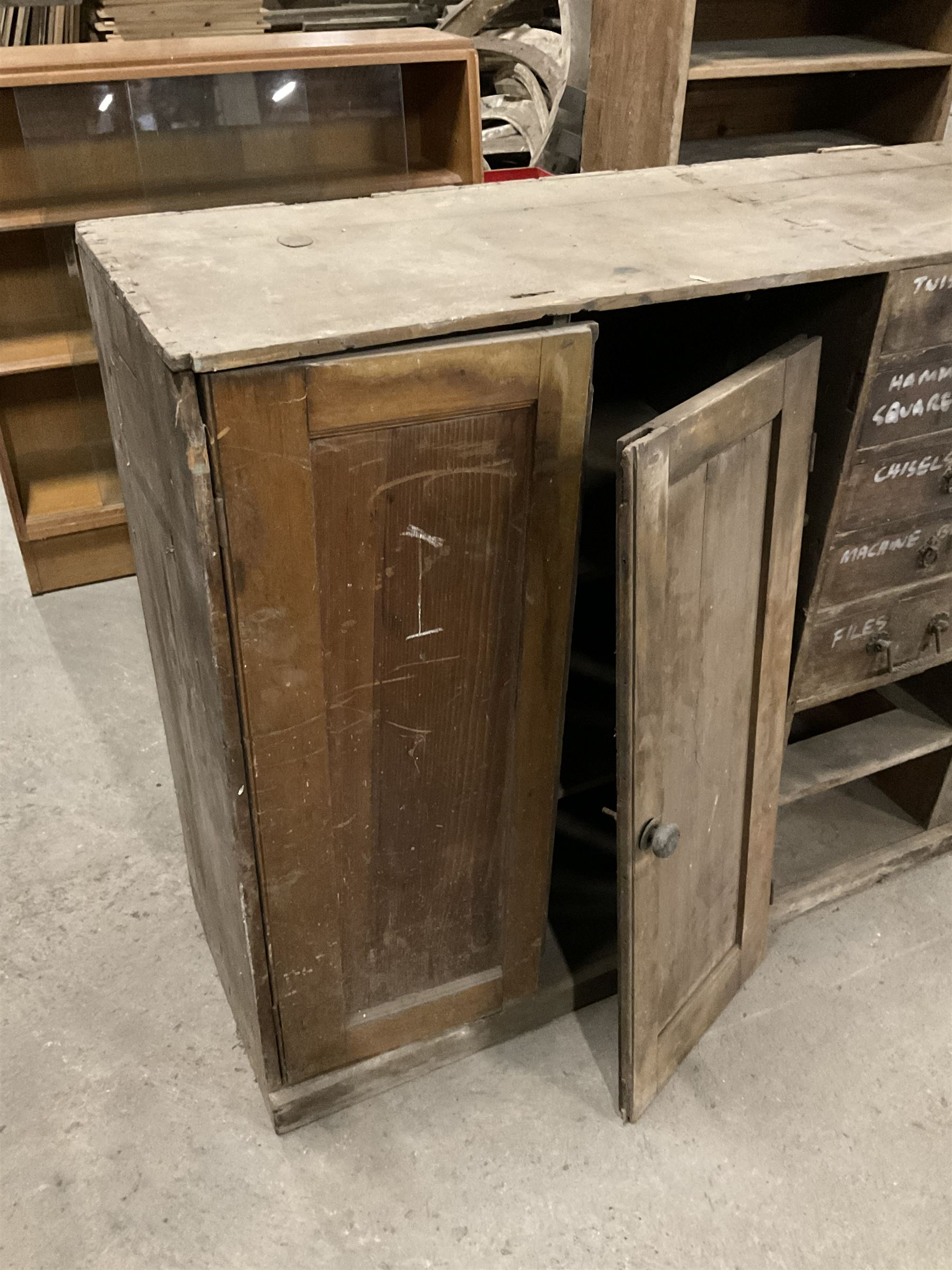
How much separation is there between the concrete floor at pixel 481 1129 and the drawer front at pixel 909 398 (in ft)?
3.26

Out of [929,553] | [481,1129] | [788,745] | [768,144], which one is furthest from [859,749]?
[768,144]

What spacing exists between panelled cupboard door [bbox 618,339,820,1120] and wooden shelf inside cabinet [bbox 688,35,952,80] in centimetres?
135

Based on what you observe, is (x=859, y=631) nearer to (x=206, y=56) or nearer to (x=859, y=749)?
(x=859, y=749)

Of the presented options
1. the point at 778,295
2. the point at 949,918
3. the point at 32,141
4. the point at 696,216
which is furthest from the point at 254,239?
the point at 949,918

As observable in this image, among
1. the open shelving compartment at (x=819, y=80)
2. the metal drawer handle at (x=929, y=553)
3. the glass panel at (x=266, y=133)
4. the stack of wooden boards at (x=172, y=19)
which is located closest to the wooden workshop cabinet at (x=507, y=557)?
the metal drawer handle at (x=929, y=553)

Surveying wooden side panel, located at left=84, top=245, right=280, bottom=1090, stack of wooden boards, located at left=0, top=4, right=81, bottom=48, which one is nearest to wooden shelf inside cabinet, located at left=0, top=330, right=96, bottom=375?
stack of wooden boards, located at left=0, top=4, right=81, bottom=48

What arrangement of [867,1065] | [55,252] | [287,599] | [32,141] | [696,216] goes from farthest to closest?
[55,252], [32,141], [867,1065], [696,216], [287,599]

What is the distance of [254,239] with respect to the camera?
1440 millimetres

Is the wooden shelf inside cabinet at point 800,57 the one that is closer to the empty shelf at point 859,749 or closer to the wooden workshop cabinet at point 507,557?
the wooden workshop cabinet at point 507,557

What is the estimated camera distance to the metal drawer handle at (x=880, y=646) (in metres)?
1.75

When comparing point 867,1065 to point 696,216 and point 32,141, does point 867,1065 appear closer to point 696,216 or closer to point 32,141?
point 696,216

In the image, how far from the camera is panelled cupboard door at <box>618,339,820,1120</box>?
4.11 ft

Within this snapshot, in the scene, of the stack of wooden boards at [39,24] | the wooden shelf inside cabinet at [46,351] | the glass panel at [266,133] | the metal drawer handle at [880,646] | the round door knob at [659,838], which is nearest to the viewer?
the round door knob at [659,838]

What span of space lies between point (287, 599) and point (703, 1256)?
1.11 meters
